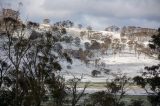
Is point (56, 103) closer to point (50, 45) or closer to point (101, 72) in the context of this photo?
point (50, 45)

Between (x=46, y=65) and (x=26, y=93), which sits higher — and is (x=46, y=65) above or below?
above

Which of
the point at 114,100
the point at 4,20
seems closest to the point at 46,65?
the point at 4,20

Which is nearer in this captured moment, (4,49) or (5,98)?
(4,49)

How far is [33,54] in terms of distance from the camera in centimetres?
4188

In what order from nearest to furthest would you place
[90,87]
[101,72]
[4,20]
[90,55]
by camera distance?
[4,20]
[90,87]
[101,72]
[90,55]

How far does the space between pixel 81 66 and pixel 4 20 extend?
139m

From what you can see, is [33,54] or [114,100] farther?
[114,100]

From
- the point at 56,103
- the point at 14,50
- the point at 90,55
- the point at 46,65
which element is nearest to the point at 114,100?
the point at 56,103

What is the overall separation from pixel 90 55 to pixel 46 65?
6049 inches

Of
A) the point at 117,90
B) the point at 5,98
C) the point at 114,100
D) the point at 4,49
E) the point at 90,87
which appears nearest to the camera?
the point at 4,49

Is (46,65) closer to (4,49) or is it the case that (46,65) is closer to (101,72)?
(4,49)

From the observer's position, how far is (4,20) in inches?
1515

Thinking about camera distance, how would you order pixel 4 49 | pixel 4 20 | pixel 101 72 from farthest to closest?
pixel 101 72
pixel 4 49
pixel 4 20

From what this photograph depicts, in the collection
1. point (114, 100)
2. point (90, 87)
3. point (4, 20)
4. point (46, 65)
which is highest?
point (4, 20)
